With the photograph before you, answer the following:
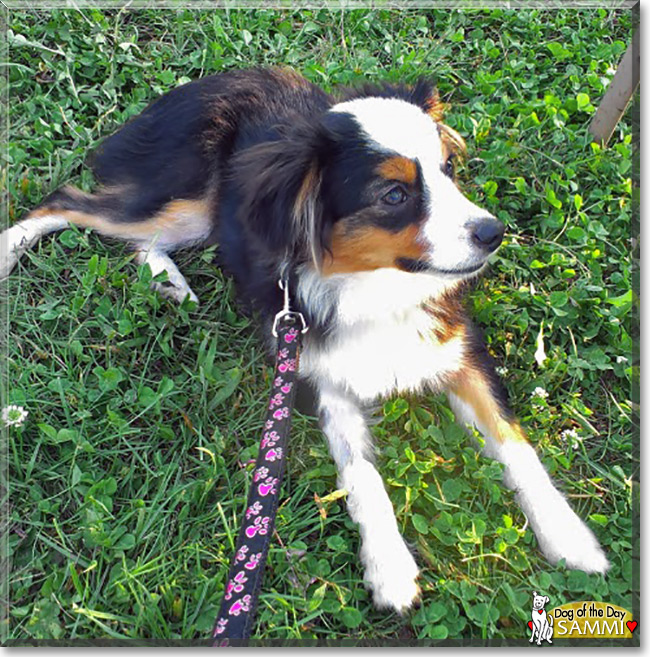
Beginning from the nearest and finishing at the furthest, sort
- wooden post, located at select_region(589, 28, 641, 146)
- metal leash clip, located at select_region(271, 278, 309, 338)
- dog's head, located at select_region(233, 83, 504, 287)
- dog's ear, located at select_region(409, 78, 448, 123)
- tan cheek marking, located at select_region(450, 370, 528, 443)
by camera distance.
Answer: dog's head, located at select_region(233, 83, 504, 287) → metal leash clip, located at select_region(271, 278, 309, 338) → tan cheek marking, located at select_region(450, 370, 528, 443) → dog's ear, located at select_region(409, 78, 448, 123) → wooden post, located at select_region(589, 28, 641, 146)

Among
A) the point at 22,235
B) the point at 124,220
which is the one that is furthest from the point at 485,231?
the point at 22,235

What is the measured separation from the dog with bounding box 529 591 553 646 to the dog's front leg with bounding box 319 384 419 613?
0.39 metres

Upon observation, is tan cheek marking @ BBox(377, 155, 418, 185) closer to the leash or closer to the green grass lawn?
the leash

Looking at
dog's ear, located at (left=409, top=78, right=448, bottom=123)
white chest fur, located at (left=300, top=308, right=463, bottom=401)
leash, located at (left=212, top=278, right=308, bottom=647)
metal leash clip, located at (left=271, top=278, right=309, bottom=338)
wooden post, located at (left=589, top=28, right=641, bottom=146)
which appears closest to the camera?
leash, located at (left=212, top=278, right=308, bottom=647)

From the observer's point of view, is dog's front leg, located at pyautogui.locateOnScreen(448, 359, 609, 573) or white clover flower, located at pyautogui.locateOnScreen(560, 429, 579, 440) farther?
white clover flower, located at pyautogui.locateOnScreen(560, 429, 579, 440)

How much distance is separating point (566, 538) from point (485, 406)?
565 mm

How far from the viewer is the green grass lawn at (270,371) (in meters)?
2.35

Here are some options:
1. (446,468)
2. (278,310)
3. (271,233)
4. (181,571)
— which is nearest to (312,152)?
(271,233)

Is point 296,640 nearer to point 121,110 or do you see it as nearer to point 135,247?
point 135,247

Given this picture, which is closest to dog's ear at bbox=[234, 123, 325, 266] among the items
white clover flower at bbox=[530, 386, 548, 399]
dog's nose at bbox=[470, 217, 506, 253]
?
dog's nose at bbox=[470, 217, 506, 253]

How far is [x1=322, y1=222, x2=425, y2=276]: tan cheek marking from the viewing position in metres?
2.41

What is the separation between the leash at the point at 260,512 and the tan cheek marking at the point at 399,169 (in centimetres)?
60

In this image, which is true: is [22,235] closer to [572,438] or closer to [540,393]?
[540,393]

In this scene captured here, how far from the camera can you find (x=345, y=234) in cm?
247
